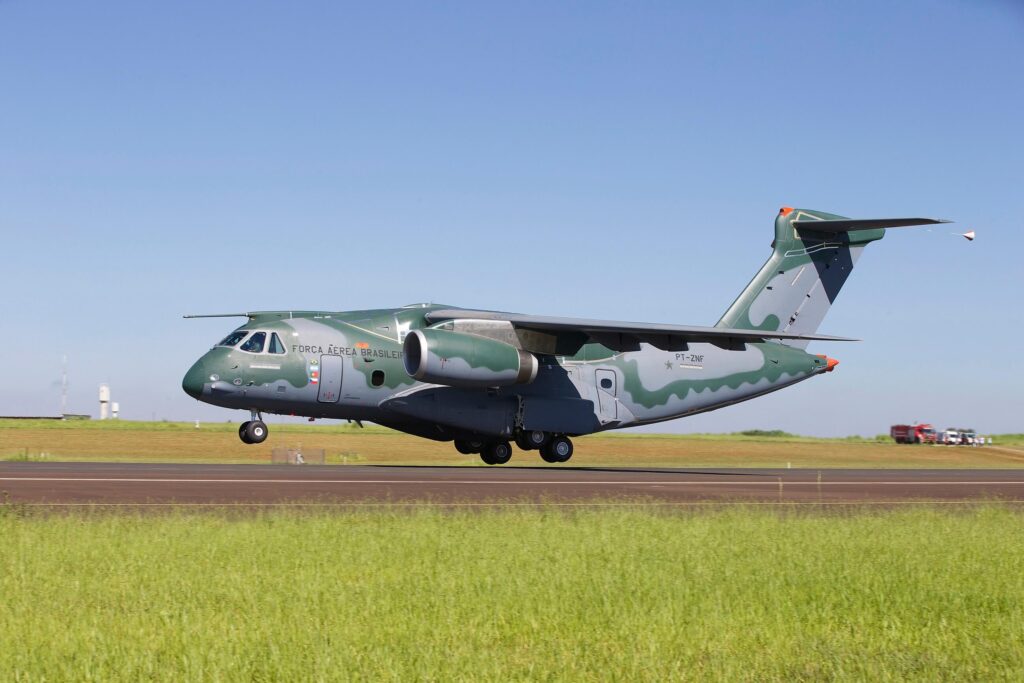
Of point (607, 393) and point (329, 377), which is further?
point (607, 393)

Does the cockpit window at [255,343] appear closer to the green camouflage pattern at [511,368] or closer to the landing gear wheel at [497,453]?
the green camouflage pattern at [511,368]

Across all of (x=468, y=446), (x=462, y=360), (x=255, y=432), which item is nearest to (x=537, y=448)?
(x=468, y=446)

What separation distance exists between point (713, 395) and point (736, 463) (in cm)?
867

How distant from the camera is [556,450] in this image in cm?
3152

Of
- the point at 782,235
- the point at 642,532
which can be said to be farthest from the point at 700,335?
the point at 642,532

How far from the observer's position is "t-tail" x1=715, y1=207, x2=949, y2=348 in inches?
1371

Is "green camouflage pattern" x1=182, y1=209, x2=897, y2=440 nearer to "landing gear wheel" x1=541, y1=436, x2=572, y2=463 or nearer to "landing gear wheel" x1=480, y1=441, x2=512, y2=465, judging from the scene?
"landing gear wheel" x1=541, y1=436, x2=572, y2=463

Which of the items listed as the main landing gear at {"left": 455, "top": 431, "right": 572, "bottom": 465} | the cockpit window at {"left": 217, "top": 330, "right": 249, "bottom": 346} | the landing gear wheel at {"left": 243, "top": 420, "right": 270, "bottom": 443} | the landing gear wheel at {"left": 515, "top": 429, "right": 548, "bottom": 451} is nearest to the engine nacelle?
the landing gear wheel at {"left": 515, "top": 429, "right": 548, "bottom": 451}

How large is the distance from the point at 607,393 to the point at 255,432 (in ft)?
32.8

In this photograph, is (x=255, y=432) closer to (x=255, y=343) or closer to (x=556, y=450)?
(x=255, y=343)

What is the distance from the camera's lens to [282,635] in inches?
273

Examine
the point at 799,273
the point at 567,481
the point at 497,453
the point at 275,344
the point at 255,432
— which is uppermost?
the point at 799,273

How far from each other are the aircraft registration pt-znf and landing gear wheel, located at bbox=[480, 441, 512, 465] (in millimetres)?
43

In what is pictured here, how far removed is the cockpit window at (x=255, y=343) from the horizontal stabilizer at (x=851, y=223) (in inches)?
661
